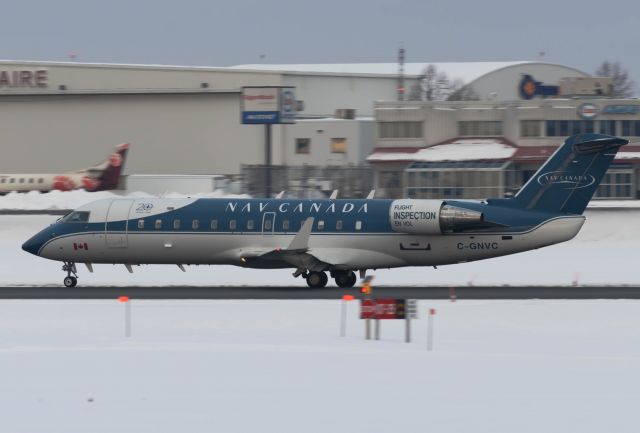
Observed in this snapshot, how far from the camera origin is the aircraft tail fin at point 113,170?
8738 centimetres

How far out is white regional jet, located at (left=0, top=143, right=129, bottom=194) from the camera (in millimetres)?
87500

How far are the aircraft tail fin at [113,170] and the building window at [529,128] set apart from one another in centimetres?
3091

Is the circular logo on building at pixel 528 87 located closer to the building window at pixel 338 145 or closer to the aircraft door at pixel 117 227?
the building window at pixel 338 145

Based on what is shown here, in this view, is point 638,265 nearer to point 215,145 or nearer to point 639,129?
point 639,129

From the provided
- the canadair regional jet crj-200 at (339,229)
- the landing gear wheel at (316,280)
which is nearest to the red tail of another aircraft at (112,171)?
the canadair regional jet crj-200 at (339,229)

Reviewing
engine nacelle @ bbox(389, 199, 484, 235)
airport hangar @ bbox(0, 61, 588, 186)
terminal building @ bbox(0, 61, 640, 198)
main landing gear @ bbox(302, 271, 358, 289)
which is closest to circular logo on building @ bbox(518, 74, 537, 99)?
terminal building @ bbox(0, 61, 640, 198)

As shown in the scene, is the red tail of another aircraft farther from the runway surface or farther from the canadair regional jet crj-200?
the runway surface
